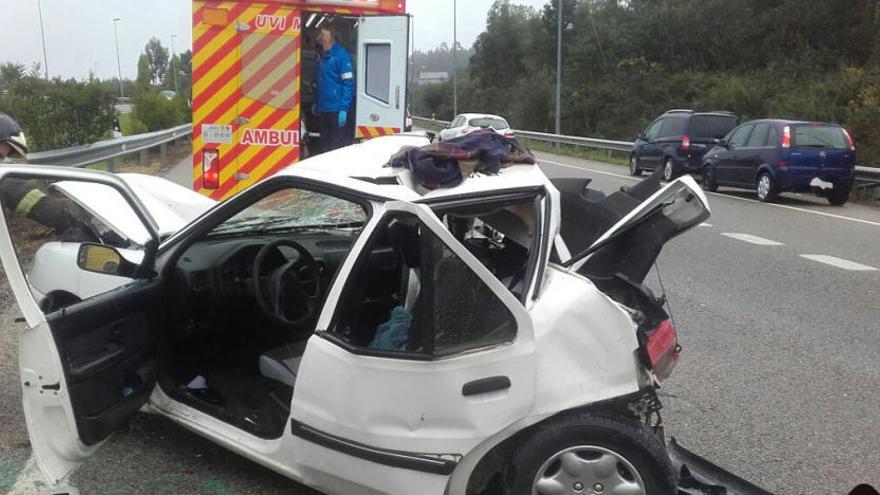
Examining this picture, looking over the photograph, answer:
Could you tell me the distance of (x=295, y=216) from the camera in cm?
495

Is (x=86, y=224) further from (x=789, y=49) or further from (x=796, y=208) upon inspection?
(x=789, y=49)

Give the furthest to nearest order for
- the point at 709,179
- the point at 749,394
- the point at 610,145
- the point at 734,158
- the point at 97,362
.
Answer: the point at 610,145 → the point at 709,179 → the point at 734,158 → the point at 749,394 → the point at 97,362

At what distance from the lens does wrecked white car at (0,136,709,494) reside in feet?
10.3

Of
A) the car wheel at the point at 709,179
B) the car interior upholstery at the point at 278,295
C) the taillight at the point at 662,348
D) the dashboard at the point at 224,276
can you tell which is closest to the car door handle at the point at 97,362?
the car interior upholstery at the point at 278,295

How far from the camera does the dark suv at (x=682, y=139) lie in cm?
2091

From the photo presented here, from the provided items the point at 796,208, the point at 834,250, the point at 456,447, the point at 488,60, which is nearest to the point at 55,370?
the point at 456,447

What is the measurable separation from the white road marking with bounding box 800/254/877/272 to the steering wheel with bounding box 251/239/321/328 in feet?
23.7

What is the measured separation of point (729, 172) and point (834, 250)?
7.28 metres

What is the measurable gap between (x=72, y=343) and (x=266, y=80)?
575 cm

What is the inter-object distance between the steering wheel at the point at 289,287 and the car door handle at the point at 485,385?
3.73 ft

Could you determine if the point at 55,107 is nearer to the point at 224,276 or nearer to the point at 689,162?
the point at 224,276

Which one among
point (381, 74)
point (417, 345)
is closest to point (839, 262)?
point (381, 74)

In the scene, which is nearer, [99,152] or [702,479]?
[702,479]

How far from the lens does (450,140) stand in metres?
3.70
